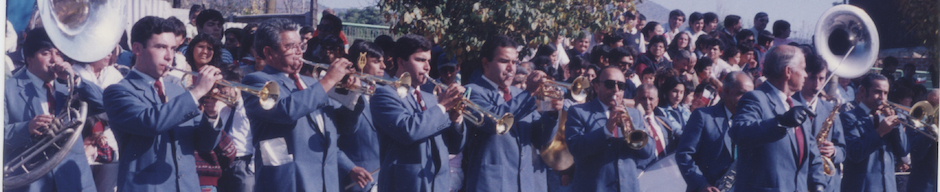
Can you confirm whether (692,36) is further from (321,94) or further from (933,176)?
(321,94)

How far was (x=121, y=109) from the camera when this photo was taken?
13.7 ft

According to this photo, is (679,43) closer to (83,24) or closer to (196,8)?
(196,8)

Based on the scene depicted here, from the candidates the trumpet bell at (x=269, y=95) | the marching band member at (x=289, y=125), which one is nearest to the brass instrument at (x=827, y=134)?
the marching band member at (x=289, y=125)

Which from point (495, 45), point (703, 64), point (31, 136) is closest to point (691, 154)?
point (495, 45)

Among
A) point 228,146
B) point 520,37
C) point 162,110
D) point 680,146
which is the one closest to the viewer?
point 162,110

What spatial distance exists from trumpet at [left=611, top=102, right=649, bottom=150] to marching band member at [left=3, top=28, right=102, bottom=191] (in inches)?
109

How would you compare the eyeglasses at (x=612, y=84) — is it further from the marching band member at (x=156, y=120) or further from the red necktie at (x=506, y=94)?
the marching band member at (x=156, y=120)

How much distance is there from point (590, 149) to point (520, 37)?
1528mm

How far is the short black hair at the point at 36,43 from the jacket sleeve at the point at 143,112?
36 centimetres

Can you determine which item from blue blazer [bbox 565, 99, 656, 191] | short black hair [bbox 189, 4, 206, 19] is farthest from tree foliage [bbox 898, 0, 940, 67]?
short black hair [bbox 189, 4, 206, 19]

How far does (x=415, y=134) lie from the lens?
16.8 feet

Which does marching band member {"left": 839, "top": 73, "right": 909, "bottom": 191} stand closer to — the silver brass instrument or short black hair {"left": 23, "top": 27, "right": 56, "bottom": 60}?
the silver brass instrument

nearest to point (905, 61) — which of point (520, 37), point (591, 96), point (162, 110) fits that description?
point (591, 96)

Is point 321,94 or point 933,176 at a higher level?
point 321,94
